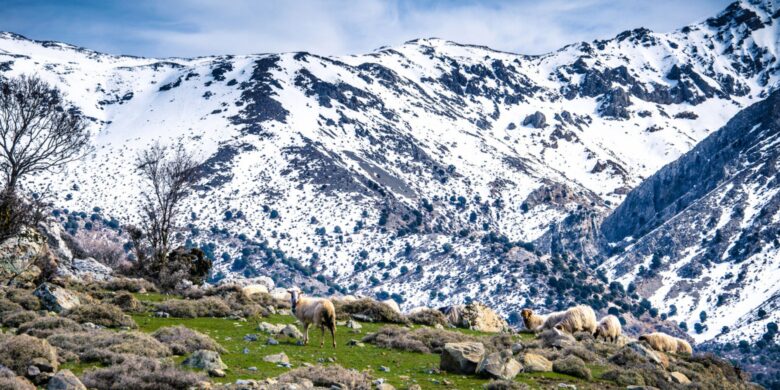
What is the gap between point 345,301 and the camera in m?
40.6

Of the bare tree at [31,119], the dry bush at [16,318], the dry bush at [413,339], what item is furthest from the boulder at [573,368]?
the bare tree at [31,119]

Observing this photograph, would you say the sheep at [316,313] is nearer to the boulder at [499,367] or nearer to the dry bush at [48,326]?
the boulder at [499,367]

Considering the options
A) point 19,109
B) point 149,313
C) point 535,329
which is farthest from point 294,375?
point 19,109

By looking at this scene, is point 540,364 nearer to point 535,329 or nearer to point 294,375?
point 294,375

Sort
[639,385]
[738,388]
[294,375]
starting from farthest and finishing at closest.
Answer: [738,388] < [639,385] < [294,375]

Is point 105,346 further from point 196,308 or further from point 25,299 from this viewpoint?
point 196,308

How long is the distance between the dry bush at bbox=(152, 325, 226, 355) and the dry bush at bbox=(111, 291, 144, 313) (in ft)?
28.4

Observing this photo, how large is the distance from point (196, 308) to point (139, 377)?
624 inches

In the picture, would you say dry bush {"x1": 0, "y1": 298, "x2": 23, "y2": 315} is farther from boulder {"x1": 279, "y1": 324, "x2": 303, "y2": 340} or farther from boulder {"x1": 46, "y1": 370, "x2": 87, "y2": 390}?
boulder {"x1": 46, "y1": 370, "x2": 87, "y2": 390}

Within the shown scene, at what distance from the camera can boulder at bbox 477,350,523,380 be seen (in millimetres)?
21703

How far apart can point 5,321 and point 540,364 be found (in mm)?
18615

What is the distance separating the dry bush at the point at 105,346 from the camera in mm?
19188

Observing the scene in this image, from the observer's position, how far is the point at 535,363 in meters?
24.1

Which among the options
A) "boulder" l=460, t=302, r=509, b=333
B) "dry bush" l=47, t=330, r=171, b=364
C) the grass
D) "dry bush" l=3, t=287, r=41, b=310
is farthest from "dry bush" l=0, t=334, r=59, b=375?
"boulder" l=460, t=302, r=509, b=333
